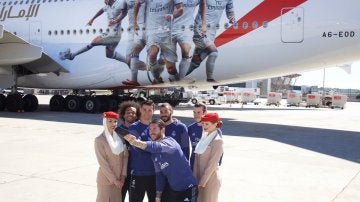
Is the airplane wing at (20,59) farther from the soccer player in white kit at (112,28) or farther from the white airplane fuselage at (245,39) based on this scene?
the soccer player in white kit at (112,28)

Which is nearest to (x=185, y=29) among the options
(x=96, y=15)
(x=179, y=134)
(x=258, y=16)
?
(x=258, y=16)

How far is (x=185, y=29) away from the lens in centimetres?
1656

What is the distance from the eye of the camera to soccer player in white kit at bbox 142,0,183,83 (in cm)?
1680

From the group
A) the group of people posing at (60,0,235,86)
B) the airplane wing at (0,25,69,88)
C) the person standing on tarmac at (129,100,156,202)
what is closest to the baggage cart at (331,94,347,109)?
the group of people posing at (60,0,235,86)

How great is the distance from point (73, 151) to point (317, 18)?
9.43 metres

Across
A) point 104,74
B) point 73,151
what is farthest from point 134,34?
point 73,151

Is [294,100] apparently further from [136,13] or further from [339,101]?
[136,13]

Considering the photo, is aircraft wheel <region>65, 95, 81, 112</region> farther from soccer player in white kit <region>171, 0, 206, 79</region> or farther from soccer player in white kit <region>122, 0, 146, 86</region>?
soccer player in white kit <region>171, 0, 206, 79</region>

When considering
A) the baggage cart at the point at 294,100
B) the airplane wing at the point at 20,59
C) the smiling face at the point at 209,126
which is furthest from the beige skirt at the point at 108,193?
the baggage cart at the point at 294,100

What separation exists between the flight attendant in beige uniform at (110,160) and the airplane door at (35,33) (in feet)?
56.0

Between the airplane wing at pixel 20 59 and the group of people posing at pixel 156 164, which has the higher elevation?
the airplane wing at pixel 20 59

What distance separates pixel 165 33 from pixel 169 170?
1329cm

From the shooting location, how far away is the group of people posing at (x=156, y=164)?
4066 millimetres

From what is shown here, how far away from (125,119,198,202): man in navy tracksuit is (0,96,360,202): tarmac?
1749 millimetres
